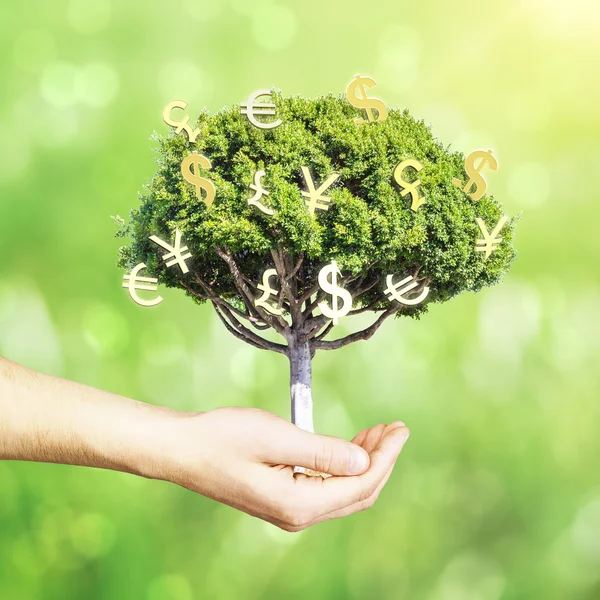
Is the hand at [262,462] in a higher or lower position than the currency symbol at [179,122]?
lower

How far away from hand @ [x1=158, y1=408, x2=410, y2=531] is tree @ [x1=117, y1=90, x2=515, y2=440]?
3150 millimetres

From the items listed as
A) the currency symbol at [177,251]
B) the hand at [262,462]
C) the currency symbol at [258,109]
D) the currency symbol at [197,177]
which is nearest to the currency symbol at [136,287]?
the currency symbol at [177,251]

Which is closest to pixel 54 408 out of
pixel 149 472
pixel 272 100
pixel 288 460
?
pixel 149 472

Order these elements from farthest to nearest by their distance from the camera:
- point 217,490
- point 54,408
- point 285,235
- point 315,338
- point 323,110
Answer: point 315,338 < point 323,110 < point 285,235 < point 217,490 < point 54,408

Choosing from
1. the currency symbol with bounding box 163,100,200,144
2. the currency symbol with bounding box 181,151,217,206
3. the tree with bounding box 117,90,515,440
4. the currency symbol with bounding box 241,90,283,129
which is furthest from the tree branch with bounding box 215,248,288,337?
the currency symbol with bounding box 241,90,283,129

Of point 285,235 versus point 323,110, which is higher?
point 323,110

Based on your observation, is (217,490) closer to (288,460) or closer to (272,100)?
(288,460)

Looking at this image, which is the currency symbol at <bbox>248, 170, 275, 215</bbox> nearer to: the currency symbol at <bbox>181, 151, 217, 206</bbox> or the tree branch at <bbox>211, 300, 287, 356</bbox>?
the currency symbol at <bbox>181, 151, 217, 206</bbox>

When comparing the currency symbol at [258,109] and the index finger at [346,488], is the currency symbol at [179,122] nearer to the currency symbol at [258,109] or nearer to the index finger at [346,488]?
the currency symbol at [258,109]

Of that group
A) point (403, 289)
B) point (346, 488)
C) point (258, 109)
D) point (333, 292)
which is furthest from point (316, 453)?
point (258, 109)

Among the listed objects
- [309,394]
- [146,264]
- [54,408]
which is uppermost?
[146,264]

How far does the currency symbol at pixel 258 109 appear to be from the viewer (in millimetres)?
6418

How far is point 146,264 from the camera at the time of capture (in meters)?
7.59

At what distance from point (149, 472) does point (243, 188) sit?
3.78m
